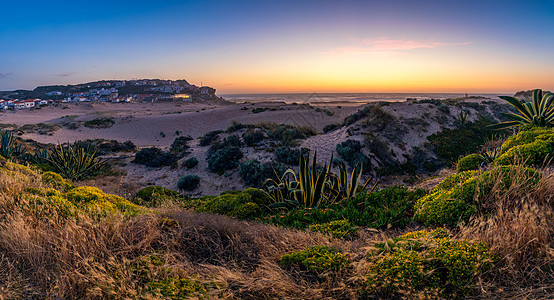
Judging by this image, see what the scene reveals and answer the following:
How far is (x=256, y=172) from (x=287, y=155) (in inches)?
87.9

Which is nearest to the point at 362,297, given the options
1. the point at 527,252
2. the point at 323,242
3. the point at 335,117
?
the point at 323,242

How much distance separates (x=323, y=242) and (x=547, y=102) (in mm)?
8135

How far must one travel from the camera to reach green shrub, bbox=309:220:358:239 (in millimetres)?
3361

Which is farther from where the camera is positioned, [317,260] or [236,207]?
[236,207]

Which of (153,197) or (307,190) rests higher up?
(307,190)

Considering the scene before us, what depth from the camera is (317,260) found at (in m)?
2.46

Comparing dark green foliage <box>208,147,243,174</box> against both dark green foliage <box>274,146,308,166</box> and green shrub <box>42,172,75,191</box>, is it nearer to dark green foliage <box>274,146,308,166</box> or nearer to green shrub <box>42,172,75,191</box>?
dark green foliage <box>274,146,308,166</box>

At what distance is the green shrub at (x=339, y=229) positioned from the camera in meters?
3.36

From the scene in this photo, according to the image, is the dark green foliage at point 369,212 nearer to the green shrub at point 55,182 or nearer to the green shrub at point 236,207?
the green shrub at point 236,207

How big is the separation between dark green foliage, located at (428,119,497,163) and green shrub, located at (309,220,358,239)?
10456 mm

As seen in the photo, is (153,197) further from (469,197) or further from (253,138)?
(253,138)

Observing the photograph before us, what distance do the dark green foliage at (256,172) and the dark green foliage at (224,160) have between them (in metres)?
0.92

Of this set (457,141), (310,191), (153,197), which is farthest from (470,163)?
(457,141)

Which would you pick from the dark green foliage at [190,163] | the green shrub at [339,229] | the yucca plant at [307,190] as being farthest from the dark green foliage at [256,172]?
the green shrub at [339,229]
